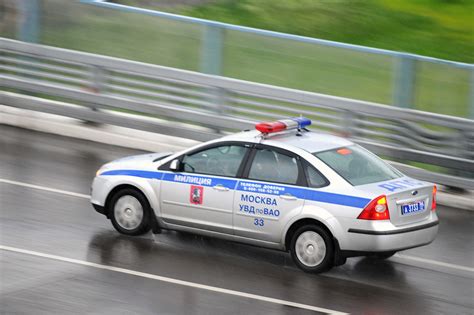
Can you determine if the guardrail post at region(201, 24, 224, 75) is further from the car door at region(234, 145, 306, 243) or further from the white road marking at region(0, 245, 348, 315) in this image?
the white road marking at region(0, 245, 348, 315)

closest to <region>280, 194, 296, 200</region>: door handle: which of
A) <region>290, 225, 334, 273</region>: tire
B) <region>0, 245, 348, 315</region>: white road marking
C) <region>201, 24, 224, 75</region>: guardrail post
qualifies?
<region>290, 225, 334, 273</region>: tire

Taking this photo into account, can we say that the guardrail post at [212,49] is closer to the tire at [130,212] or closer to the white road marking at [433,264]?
the tire at [130,212]

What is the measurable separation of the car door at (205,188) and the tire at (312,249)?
0.85 meters

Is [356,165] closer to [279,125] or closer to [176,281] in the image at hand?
[279,125]

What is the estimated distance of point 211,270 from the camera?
1120cm

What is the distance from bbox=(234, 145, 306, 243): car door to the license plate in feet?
3.59

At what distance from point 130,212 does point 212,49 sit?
5491 millimetres

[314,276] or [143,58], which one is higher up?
[143,58]

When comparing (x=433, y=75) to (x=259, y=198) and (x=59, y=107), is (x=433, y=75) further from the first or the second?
(x=59, y=107)

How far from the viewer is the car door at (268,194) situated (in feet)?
37.1

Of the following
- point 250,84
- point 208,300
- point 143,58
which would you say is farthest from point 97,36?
point 208,300

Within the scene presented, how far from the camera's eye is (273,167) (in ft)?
37.9

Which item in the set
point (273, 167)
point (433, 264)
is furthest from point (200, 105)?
point (433, 264)

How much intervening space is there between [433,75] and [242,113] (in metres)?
3.10
